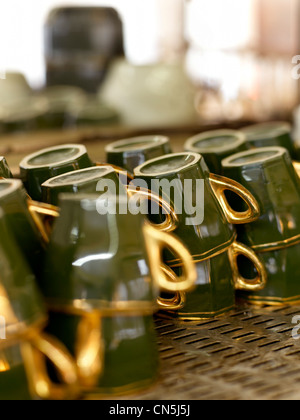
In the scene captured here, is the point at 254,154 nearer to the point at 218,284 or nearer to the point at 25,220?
the point at 218,284

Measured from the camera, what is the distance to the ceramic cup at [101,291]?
0.61m

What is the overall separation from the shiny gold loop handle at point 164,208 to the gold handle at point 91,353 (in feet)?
0.65

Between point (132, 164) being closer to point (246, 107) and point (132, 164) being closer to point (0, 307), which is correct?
point (0, 307)

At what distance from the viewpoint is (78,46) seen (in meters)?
2.89

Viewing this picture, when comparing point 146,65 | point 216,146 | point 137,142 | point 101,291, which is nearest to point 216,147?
point 216,146

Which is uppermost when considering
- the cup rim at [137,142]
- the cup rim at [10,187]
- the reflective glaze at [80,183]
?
the cup rim at [10,187]

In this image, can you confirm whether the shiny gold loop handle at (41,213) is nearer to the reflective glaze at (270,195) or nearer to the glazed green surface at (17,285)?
the glazed green surface at (17,285)

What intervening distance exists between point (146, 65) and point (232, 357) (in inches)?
75.7

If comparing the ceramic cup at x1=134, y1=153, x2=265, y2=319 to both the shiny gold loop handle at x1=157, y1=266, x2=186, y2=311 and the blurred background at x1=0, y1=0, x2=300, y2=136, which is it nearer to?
the shiny gold loop handle at x1=157, y1=266, x2=186, y2=311

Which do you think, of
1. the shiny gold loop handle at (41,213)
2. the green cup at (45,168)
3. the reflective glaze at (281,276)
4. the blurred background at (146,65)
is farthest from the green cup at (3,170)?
the blurred background at (146,65)

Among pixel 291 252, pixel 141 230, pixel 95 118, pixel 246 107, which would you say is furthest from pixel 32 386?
pixel 246 107

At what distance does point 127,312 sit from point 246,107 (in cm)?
304

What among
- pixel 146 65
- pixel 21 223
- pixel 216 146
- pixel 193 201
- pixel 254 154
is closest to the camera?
pixel 21 223

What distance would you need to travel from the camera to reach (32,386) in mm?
594
